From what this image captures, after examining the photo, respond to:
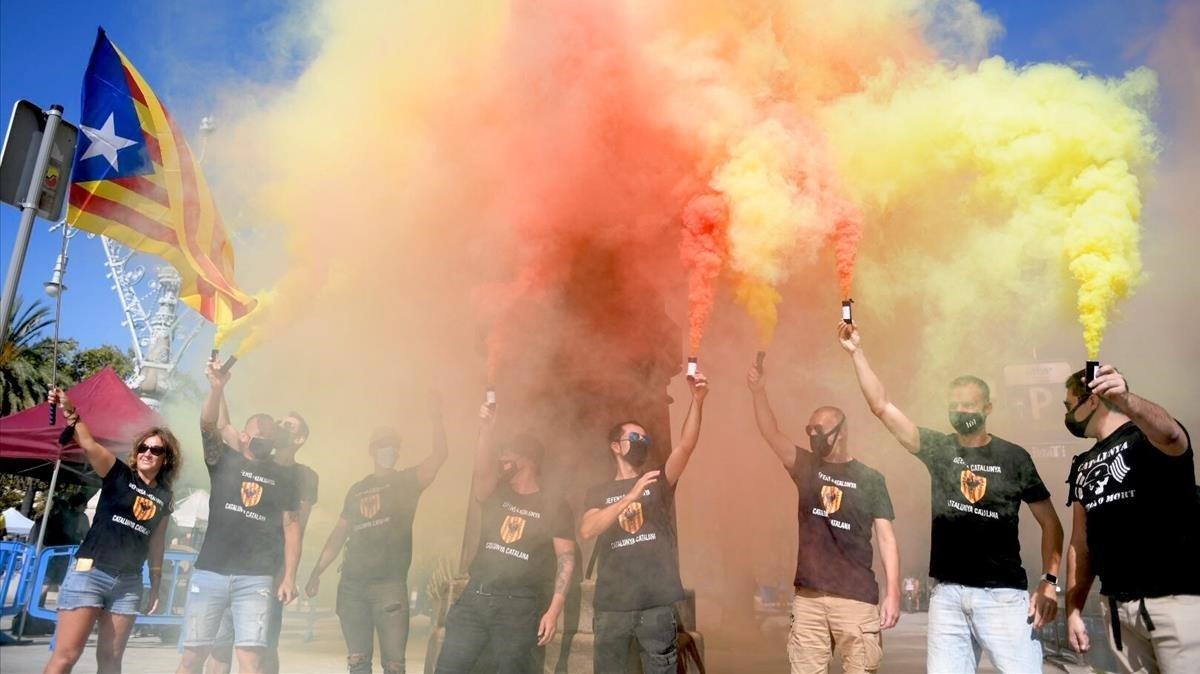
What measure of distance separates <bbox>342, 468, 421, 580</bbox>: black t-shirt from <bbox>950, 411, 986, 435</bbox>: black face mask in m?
3.17

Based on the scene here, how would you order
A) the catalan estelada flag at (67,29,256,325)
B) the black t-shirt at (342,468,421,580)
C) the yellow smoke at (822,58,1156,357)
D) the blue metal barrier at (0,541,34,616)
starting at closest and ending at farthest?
the yellow smoke at (822,58,1156,357) → the black t-shirt at (342,468,421,580) → the catalan estelada flag at (67,29,256,325) → the blue metal barrier at (0,541,34,616)

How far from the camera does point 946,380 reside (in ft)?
17.8

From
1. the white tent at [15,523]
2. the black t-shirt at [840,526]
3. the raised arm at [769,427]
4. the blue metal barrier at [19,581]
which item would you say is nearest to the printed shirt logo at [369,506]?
the raised arm at [769,427]

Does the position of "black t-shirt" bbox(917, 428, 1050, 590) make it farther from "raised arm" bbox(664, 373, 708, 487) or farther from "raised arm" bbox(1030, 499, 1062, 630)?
"raised arm" bbox(664, 373, 708, 487)

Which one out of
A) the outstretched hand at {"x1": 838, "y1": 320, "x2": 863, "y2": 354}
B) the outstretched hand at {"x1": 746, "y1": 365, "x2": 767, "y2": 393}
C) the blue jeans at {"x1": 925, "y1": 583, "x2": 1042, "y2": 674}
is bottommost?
the blue jeans at {"x1": 925, "y1": 583, "x2": 1042, "y2": 674}

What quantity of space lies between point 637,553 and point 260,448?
251 cm

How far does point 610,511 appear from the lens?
4285mm

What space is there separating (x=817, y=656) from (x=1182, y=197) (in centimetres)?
379

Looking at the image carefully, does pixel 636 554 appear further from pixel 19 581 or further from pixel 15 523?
pixel 15 523

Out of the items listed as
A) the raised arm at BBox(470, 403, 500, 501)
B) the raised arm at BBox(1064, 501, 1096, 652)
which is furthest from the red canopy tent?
the raised arm at BBox(1064, 501, 1096, 652)

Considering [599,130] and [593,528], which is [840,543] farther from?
[599,130]

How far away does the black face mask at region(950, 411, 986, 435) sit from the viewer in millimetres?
3943

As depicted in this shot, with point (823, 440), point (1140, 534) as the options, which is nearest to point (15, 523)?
point (823, 440)

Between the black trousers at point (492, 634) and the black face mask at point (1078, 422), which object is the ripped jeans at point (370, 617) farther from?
the black face mask at point (1078, 422)
